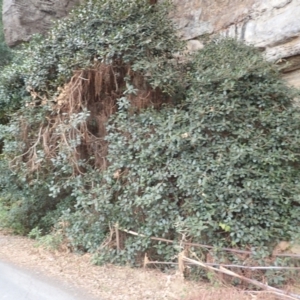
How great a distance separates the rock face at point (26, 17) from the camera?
367 inches

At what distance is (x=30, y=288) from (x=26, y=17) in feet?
25.5

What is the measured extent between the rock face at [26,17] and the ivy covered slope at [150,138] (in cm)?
283

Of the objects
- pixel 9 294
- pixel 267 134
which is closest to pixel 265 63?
pixel 267 134

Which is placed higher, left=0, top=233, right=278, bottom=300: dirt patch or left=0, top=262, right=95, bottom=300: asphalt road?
left=0, top=233, right=278, bottom=300: dirt patch

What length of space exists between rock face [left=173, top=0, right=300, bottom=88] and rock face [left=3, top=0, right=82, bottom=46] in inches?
158

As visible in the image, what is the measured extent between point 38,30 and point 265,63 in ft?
23.0

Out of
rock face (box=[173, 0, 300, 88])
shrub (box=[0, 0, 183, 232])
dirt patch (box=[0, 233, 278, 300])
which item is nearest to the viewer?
dirt patch (box=[0, 233, 278, 300])

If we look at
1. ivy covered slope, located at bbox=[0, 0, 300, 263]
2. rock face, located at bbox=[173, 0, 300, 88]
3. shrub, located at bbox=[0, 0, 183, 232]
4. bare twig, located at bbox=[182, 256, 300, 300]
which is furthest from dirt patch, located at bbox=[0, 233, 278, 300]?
rock face, located at bbox=[173, 0, 300, 88]

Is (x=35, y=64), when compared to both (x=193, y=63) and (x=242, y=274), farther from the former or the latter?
(x=242, y=274)

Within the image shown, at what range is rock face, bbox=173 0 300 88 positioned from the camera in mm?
5906

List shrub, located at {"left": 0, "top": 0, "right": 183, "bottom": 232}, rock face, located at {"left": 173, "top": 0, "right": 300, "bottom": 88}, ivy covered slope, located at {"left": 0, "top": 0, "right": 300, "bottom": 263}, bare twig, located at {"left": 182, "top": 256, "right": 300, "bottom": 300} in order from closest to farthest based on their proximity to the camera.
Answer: bare twig, located at {"left": 182, "top": 256, "right": 300, "bottom": 300} < ivy covered slope, located at {"left": 0, "top": 0, "right": 300, "bottom": 263} < shrub, located at {"left": 0, "top": 0, "right": 183, "bottom": 232} < rock face, located at {"left": 173, "top": 0, "right": 300, "bottom": 88}

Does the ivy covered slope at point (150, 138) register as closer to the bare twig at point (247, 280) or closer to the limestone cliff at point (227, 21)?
the bare twig at point (247, 280)

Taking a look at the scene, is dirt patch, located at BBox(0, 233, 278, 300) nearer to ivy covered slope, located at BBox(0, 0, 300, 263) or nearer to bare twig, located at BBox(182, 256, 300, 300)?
bare twig, located at BBox(182, 256, 300, 300)

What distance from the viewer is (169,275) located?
15.5 ft
